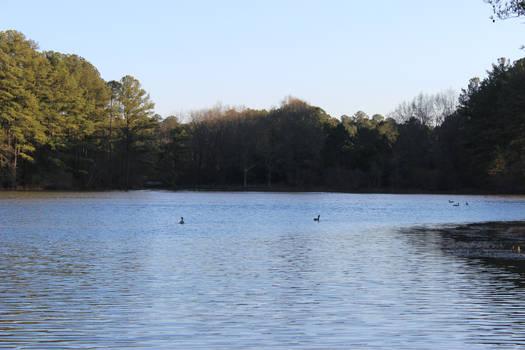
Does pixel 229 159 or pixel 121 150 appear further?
pixel 229 159

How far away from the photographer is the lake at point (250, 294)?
10.3m

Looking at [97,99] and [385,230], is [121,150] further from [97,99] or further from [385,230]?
[385,230]

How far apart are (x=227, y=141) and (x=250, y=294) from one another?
97745 mm

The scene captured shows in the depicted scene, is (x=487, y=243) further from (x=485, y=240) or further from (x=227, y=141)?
(x=227, y=141)

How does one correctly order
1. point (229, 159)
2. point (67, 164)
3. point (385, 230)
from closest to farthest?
point (385, 230)
point (67, 164)
point (229, 159)

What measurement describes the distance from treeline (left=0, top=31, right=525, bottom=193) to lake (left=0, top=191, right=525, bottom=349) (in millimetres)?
63056

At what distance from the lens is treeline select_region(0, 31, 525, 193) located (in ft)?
284

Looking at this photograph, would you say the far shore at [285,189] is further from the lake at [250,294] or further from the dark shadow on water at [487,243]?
the lake at [250,294]

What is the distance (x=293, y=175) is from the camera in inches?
4225

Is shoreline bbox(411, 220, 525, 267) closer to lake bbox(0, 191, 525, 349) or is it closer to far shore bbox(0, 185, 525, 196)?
lake bbox(0, 191, 525, 349)

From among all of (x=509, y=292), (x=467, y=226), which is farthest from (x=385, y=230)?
(x=509, y=292)

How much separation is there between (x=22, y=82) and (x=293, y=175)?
1825 inches

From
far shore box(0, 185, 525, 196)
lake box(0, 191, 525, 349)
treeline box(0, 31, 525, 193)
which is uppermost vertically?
treeline box(0, 31, 525, 193)

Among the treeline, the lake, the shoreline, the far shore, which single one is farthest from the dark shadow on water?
the far shore
